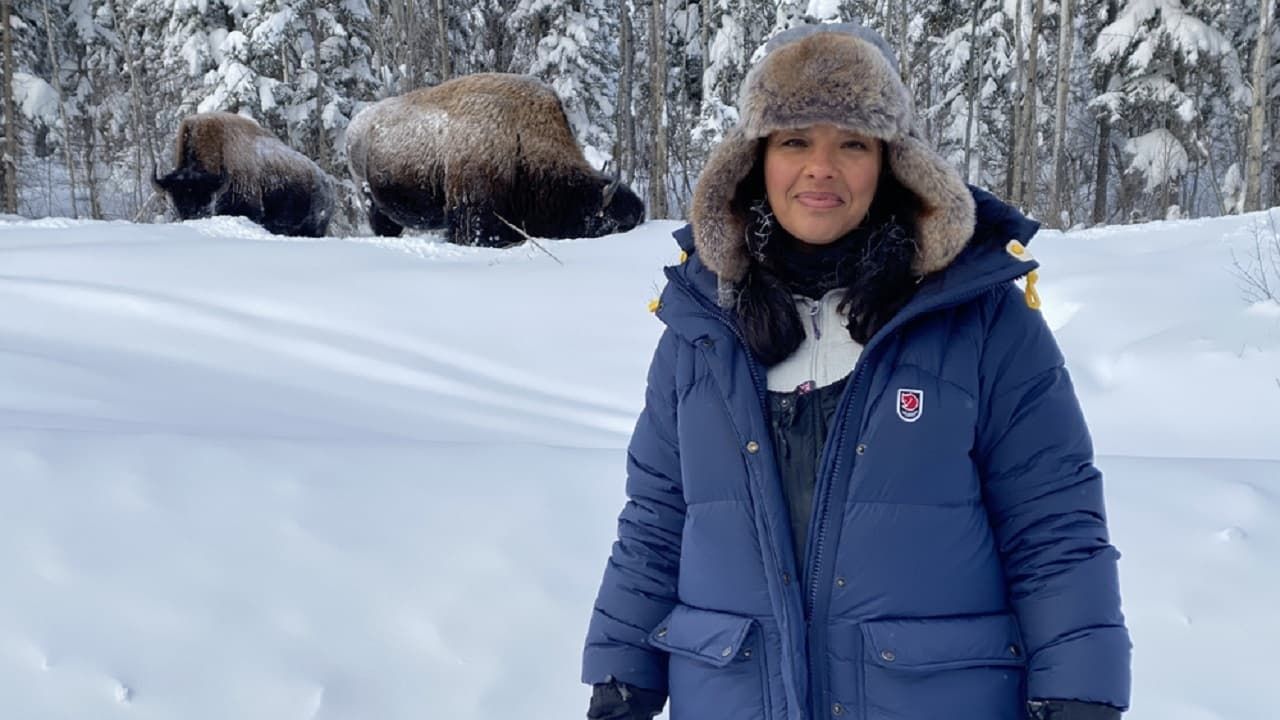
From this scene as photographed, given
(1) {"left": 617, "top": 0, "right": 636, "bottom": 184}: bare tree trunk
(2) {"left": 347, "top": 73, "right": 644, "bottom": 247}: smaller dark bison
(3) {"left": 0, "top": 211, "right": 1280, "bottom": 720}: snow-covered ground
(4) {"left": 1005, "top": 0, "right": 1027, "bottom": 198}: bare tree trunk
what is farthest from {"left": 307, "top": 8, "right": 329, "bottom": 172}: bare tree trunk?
(3) {"left": 0, "top": 211, "right": 1280, "bottom": 720}: snow-covered ground

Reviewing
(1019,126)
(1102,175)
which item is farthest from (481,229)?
(1102,175)

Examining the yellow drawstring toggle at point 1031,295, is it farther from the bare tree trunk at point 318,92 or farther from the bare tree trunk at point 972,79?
the bare tree trunk at point 972,79

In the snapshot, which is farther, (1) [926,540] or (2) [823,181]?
(2) [823,181]

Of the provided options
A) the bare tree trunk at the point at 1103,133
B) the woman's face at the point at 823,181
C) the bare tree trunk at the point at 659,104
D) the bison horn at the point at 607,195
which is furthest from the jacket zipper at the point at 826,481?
the bare tree trunk at the point at 1103,133

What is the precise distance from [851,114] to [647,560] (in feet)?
2.61

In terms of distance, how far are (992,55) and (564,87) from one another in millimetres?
10667

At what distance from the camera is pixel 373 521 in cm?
279

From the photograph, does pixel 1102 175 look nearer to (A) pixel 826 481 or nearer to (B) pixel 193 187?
(B) pixel 193 187

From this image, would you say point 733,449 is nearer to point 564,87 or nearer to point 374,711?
point 374,711

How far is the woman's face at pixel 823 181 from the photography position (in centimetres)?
147

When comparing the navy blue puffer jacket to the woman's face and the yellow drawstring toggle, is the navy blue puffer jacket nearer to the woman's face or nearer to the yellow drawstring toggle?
the yellow drawstring toggle

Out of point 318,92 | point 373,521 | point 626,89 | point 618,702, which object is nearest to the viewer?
point 618,702

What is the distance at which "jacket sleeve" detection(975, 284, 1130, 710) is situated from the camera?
1.27 m

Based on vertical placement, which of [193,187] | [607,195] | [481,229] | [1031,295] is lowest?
[1031,295]
